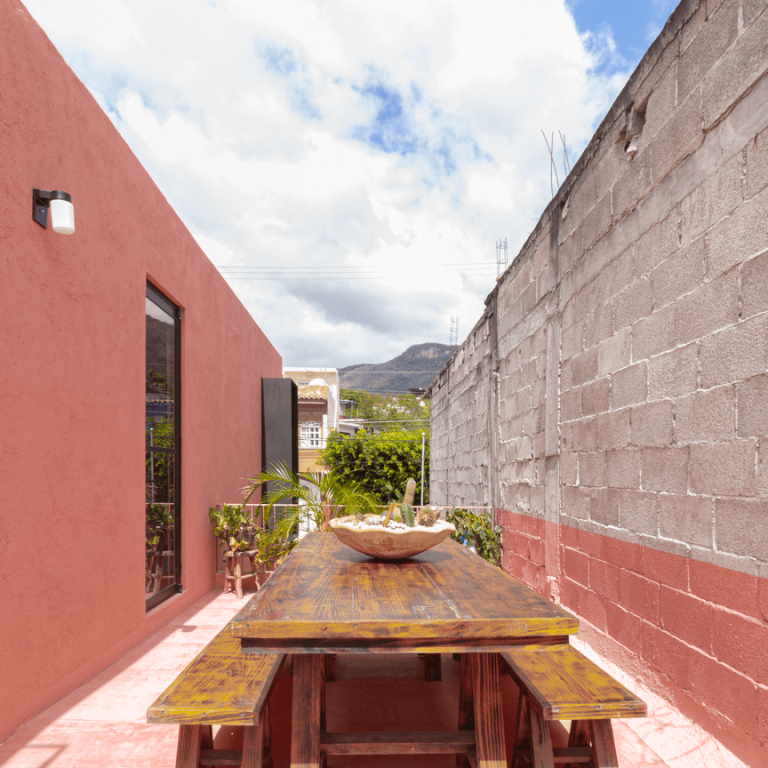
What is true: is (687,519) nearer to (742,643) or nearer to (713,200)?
(742,643)

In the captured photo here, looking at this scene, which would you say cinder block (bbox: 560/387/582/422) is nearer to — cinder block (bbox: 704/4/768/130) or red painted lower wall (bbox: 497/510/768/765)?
red painted lower wall (bbox: 497/510/768/765)

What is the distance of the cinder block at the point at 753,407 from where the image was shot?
1713mm

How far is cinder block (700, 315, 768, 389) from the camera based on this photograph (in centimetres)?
174

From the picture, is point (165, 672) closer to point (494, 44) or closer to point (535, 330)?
point (535, 330)

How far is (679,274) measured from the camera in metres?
2.21

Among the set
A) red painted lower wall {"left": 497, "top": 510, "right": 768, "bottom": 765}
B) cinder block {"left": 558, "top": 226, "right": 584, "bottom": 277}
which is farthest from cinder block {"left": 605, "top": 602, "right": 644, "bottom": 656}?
cinder block {"left": 558, "top": 226, "right": 584, "bottom": 277}

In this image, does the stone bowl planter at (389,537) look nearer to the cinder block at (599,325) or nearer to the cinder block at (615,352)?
the cinder block at (615,352)

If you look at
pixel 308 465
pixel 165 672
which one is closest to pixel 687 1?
pixel 165 672

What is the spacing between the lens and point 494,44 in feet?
17.7

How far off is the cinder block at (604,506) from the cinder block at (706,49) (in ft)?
6.08

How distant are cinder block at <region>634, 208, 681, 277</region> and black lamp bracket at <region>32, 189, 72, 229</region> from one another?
2640 millimetres

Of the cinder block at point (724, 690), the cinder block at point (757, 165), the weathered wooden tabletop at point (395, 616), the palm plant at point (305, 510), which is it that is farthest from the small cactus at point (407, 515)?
the palm plant at point (305, 510)

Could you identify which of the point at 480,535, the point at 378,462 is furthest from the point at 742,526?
the point at 378,462

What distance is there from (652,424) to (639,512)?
43cm
